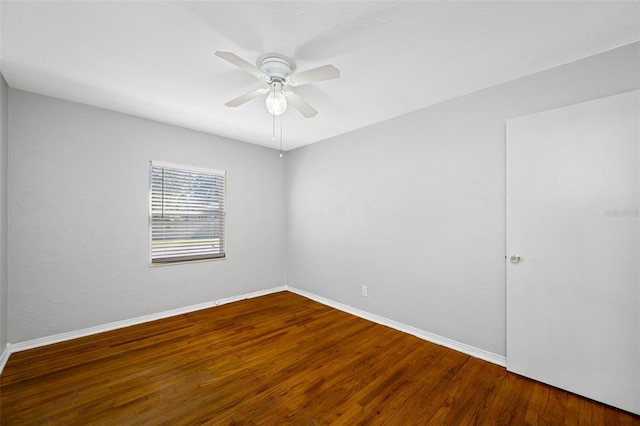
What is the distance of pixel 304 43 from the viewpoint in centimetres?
179

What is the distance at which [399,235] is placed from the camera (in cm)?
308

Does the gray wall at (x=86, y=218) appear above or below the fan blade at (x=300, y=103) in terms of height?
below

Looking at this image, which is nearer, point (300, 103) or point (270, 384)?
point (270, 384)

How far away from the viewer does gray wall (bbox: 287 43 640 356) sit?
222cm

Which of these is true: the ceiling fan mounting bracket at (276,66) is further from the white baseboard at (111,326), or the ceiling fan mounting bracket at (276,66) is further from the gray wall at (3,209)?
the white baseboard at (111,326)

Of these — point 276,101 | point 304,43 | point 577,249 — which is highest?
point 304,43

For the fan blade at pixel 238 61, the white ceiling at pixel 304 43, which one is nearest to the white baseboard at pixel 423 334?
the white ceiling at pixel 304 43

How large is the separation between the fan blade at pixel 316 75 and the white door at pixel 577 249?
1651 mm

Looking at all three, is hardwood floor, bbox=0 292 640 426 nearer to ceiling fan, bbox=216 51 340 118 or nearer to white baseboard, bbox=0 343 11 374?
white baseboard, bbox=0 343 11 374

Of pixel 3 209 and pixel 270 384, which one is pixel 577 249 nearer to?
pixel 270 384

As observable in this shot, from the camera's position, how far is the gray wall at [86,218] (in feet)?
8.24

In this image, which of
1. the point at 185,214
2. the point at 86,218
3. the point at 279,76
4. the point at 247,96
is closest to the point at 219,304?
the point at 185,214

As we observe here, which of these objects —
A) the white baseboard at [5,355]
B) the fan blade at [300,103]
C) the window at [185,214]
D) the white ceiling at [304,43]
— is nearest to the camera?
the white ceiling at [304,43]

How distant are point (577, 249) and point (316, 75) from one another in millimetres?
2298
